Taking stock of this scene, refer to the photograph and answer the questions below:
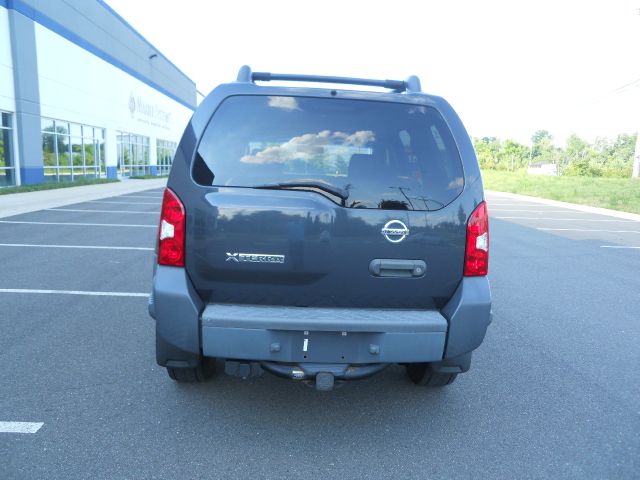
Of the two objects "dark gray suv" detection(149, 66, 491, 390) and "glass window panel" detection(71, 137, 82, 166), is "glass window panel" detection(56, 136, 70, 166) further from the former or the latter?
"dark gray suv" detection(149, 66, 491, 390)

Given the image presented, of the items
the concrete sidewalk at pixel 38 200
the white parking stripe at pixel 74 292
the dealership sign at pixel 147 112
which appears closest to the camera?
the white parking stripe at pixel 74 292

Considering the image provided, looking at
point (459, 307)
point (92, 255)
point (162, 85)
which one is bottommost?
point (92, 255)

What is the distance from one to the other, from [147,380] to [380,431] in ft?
5.59

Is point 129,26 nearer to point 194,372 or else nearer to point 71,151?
point 71,151

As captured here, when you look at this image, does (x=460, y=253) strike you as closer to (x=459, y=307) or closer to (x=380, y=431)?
(x=459, y=307)

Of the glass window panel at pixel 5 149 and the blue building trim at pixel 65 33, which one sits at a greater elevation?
the blue building trim at pixel 65 33

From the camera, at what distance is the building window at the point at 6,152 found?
18.3m

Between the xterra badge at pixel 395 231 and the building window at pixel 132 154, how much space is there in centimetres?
3026

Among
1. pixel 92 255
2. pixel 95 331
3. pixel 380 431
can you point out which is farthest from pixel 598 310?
pixel 92 255

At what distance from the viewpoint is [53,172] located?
21.9 metres

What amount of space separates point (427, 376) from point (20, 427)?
2.55 metres

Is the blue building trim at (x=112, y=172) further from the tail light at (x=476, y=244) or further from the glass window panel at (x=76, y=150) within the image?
the tail light at (x=476, y=244)

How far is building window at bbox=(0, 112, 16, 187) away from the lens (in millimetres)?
18312

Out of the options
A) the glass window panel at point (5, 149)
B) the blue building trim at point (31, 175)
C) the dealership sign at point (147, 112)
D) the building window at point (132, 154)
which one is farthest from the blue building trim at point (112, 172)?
the glass window panel at point (5, 149)
